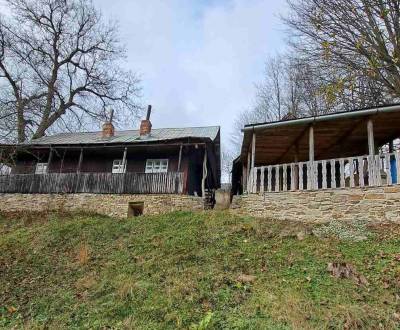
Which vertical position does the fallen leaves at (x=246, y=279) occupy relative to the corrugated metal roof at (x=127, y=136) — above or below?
below

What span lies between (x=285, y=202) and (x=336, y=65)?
588cm

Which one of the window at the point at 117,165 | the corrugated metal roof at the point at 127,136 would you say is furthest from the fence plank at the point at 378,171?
the window at the point at 117,165

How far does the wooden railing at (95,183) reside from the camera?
14.9m

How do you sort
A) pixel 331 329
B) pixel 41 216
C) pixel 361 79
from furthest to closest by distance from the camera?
pixel 41 216, pixel 361 79, pixel 331 329

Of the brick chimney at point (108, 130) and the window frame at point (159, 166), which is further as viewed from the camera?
the brick chimney at point (108, 130)

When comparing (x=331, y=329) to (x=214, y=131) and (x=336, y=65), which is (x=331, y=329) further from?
(x=214, y=131)

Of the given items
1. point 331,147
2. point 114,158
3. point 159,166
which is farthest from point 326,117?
point 114,158

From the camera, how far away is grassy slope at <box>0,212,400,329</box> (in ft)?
20.8

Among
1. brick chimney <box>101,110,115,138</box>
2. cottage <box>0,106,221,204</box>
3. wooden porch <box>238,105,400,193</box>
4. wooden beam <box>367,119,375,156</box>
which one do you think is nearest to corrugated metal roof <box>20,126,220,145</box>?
cottage <box>0,106,221,204</box>

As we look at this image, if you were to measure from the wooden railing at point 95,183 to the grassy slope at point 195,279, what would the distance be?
11.7 feet

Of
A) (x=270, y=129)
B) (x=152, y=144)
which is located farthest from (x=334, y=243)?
(x=152, y=144)

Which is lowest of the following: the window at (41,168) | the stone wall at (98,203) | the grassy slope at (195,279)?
the grassy slope at (195,279)

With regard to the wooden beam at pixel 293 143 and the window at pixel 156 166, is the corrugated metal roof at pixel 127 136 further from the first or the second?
the wooden beam at pixel 293 143

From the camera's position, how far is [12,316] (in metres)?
7.01
